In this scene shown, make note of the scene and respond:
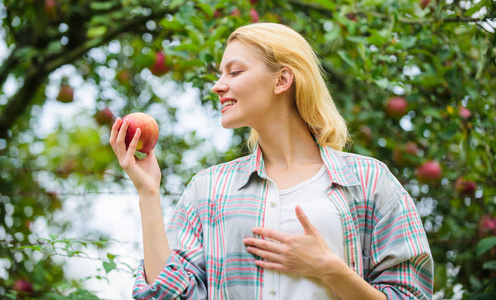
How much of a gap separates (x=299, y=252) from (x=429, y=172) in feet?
5.64

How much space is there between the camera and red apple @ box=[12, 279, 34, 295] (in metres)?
2.49

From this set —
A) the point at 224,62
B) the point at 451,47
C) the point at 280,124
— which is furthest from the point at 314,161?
the point at 451,47

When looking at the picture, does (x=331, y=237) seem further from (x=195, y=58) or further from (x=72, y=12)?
(x=72, y=12)

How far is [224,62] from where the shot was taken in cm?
138

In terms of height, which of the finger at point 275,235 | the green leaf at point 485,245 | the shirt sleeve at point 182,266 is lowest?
the green leaf at point 485,245

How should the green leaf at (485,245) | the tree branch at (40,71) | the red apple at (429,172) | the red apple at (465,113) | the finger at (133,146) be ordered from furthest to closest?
the tree branch at (40,71), the red apple at (429,172), the red apple at (465,113), the green leaf at (485,245), the finger at (133,146)

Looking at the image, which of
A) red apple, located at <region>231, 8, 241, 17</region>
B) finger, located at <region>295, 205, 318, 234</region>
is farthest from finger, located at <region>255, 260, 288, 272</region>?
red apple, located at <region>231, 8, 241, 17</region>

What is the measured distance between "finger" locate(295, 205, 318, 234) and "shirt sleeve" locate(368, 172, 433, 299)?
0.62 feet

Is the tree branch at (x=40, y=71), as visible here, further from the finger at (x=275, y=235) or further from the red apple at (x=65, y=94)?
the finger at (x=275, y=235)

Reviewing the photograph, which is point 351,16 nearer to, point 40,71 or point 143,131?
point 143,131

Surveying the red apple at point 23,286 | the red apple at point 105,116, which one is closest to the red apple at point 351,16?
the red apple at point 105,116

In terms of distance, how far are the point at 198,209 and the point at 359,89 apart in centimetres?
185

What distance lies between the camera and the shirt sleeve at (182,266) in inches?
47.5

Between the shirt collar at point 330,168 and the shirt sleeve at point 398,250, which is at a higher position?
the shirt collar at point 330,168
